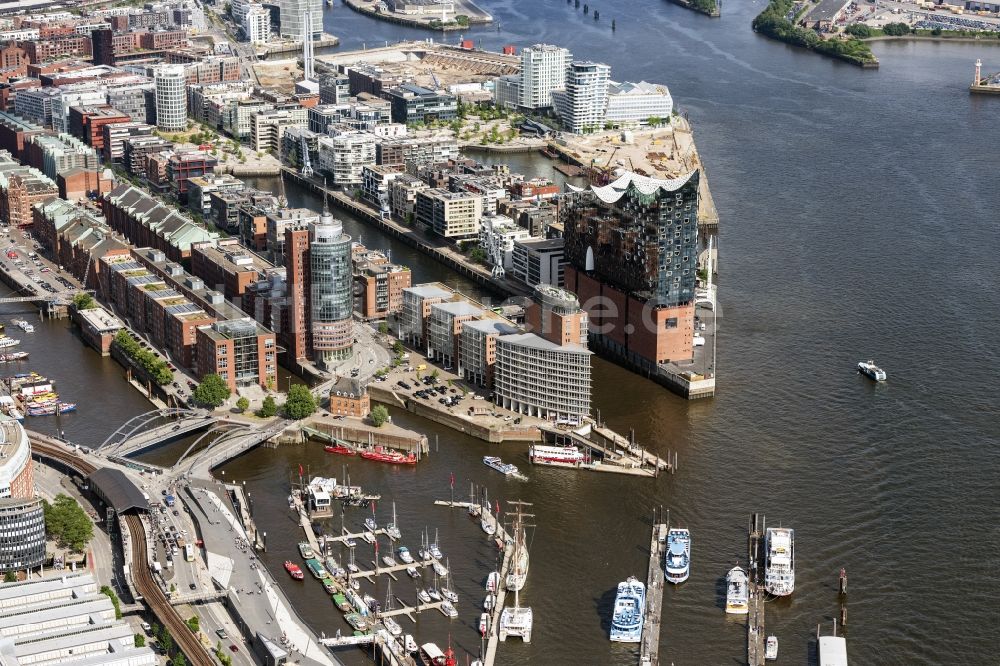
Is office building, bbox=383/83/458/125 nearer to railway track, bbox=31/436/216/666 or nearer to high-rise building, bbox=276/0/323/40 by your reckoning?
high-rise building, bbox=276/0/323/40

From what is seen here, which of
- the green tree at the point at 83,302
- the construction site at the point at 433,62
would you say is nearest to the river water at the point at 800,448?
the green tree at the point at 83,302

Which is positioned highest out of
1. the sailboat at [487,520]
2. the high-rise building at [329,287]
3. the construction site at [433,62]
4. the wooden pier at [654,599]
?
the high-rise building at [329,287]

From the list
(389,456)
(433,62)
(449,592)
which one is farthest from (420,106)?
(449,592)

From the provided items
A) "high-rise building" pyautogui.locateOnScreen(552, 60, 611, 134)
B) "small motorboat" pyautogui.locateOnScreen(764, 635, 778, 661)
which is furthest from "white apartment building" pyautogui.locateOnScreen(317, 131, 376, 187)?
"small motorboat" pyautogui.locateOnScreen(764, 635, 778, 661)

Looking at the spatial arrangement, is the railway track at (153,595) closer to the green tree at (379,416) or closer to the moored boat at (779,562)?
the green tree at (379,416)

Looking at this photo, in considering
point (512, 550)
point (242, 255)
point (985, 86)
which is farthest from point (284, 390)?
point (985, 86)

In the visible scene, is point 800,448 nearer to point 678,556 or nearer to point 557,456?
point 557,456
